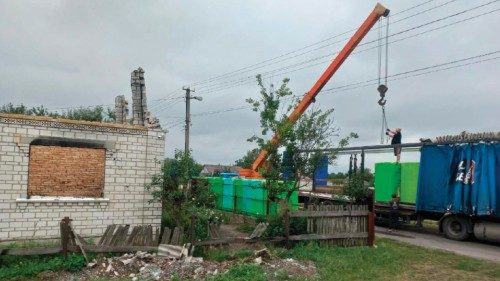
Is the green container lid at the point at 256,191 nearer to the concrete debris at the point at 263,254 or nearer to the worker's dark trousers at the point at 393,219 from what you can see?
the worker's dark trousers at the point at 393,219

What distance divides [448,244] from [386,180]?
3.67 m

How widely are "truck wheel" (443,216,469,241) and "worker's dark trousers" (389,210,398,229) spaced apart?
1.80 meters

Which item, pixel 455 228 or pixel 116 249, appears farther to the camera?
pixel 455 228

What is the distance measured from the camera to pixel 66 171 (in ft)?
36.5

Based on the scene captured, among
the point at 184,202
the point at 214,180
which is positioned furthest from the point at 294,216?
the point at 214,180

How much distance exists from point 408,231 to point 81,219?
11.5 metres

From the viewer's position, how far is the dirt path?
1229 cm

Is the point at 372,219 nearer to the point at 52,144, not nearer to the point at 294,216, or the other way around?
the point at 294,216

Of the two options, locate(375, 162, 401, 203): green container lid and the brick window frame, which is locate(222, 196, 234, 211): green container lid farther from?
the brick window frame

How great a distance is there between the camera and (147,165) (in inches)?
471

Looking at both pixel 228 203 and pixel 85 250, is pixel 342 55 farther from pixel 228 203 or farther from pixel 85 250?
pixel 85 250

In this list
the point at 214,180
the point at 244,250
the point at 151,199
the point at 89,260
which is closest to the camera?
the point at 89,260

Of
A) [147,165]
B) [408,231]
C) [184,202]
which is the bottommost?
[408,231]

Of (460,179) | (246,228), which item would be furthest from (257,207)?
(460,179)
